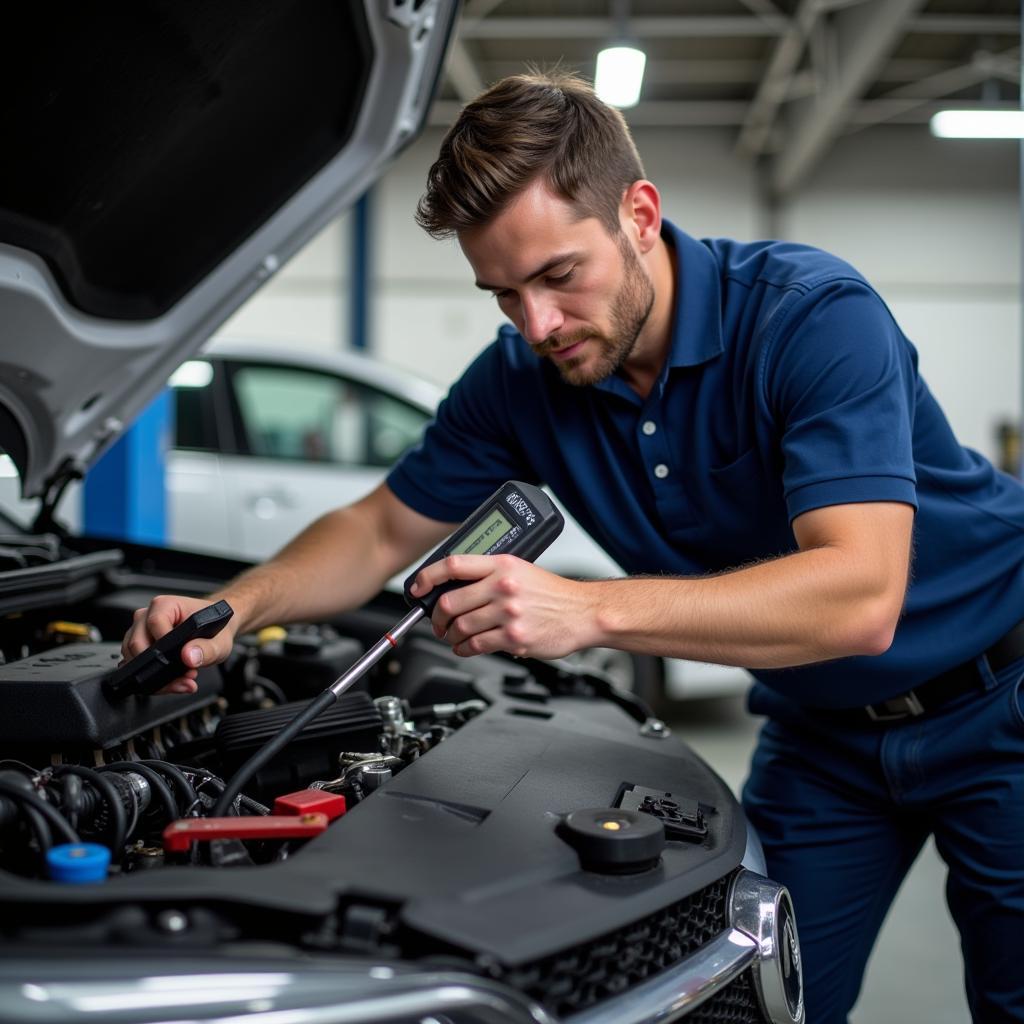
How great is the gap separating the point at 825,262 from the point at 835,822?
2.60ft

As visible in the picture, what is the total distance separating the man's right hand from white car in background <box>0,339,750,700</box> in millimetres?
2709

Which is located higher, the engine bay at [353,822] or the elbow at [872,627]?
the elbow at [872,627]

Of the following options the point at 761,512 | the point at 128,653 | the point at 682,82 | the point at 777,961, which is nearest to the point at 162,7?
the point at 128,653

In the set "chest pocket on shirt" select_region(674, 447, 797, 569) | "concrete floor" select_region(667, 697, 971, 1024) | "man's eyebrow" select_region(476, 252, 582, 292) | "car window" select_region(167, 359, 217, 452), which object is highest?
"man's eyebrow" select_region(476, 252, 582, 292)

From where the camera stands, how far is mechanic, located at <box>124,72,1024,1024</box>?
115 cm

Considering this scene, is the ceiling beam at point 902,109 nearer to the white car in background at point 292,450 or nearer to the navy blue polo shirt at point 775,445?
the white car in background at point 292,450

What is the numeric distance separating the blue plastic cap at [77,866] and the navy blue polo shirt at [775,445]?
2.62ft

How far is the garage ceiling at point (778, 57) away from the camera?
742 cm

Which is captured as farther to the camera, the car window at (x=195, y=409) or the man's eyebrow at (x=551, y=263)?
the car window at (x=195, y=409)

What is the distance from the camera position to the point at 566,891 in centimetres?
89

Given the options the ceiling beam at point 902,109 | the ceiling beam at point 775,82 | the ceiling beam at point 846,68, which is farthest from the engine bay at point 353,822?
the ceiling beam at point 902,109

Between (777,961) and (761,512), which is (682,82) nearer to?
(761,512)

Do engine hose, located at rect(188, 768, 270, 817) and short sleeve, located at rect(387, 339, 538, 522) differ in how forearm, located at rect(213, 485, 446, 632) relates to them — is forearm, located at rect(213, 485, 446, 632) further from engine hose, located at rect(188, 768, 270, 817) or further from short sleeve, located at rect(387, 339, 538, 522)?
engine hose, located at rect(188, 768, 270, 817)

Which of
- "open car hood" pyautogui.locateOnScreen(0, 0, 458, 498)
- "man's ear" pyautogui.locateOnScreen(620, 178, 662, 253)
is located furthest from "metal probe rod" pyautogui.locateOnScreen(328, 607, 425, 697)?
"open car hood" pyautogui.locateOnScreen(0, 0, 458, 498)
